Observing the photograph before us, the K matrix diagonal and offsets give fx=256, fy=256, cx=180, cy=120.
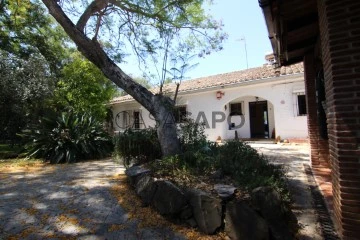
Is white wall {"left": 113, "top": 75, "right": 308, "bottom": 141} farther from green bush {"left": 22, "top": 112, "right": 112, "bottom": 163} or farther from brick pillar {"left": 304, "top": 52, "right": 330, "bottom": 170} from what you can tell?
brick pillar {"left": 304, "top": 52, "right": 330, "bottom": 170}

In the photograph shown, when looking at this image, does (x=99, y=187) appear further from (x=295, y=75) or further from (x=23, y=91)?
(x=295, y=75)

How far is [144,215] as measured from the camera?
13.1 feet

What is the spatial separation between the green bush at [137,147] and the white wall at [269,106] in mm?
5653

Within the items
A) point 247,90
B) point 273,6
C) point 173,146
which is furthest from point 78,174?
point 247,90

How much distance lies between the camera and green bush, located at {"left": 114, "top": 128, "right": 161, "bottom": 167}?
18.3 feet

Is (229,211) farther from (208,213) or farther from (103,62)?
(103,62)

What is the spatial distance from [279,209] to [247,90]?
10.4m

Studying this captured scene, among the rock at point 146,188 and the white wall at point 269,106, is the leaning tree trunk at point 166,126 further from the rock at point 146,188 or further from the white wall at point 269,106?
the white wall at point 269,106

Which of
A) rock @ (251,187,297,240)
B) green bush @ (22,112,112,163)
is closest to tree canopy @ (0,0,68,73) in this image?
green bush @ (22,112,112,163)

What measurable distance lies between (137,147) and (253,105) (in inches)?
439

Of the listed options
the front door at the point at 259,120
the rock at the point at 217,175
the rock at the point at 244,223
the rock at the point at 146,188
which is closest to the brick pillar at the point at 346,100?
the rock at the point at 244,223

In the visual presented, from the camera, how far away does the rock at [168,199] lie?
3.82 metres

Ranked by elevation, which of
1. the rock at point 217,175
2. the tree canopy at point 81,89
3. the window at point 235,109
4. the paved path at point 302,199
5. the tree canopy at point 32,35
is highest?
the tree canopy at point 32,35

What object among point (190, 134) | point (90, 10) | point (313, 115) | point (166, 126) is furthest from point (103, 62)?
point (313, 115)
